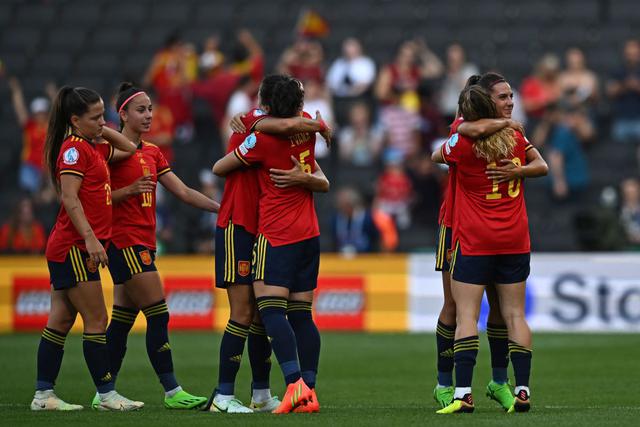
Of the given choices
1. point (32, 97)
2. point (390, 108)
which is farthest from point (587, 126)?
point (32, 97)

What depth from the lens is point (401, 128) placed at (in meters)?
20.6

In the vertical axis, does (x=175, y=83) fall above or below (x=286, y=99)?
above

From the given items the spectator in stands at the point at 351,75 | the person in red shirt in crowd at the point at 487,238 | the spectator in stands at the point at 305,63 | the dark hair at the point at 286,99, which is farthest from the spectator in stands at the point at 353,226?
the person in red shirt in crowd at the point at 487,238

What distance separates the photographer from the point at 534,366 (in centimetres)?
1337

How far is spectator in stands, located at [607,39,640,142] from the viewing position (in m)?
20.3

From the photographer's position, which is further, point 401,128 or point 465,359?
point 401,128

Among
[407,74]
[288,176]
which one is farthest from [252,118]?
[407,74]

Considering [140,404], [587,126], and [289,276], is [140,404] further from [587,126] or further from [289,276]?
[587,126]

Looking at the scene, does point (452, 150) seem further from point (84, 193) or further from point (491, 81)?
point (84, 193)

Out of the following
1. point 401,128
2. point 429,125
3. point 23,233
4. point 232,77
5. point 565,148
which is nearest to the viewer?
point 23,233

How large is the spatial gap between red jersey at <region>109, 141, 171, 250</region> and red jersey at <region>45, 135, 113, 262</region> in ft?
0.82

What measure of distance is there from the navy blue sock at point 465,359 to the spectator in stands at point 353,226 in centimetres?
1015

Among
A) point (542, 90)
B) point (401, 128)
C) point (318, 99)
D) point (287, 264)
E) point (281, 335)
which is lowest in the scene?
point (281, 335)

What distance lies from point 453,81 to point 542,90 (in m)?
1.39
